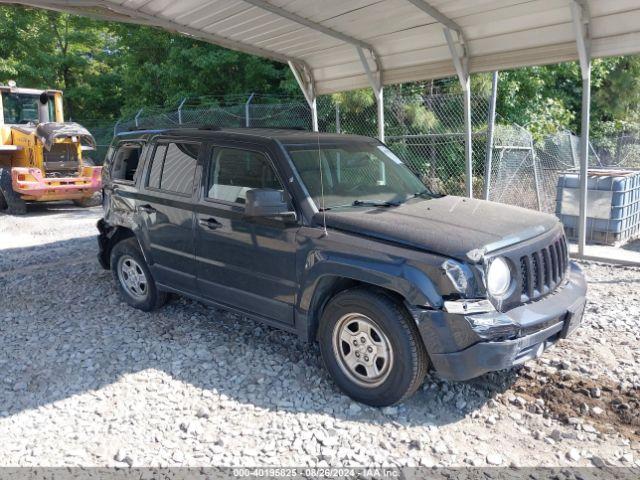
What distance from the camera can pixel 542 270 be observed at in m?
3.78

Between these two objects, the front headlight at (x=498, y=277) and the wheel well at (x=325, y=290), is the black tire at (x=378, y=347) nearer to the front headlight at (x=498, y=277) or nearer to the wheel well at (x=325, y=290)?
the wheel well at (x=325, y=290)

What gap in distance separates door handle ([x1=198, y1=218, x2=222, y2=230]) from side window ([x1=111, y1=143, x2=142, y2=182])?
1.41 metres

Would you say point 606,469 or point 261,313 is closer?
point 606,469

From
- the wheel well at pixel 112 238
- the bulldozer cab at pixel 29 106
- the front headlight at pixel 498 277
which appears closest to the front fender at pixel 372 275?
the front headlight at pixel 498 277

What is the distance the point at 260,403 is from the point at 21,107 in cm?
1414

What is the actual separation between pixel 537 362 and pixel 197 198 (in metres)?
3.27

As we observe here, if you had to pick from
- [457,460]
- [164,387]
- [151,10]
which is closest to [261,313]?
[164,387]

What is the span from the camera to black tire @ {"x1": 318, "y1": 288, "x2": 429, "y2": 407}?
3498 mm

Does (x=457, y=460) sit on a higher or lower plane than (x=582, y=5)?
lower

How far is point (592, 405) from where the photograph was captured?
379cm

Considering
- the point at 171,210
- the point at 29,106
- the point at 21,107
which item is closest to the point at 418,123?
the point at 171,210

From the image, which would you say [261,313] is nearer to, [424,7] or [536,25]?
[424,7]

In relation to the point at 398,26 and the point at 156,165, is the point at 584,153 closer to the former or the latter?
the point at 398,26

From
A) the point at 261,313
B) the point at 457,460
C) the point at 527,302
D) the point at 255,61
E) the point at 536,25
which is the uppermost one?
the point at 255,61
